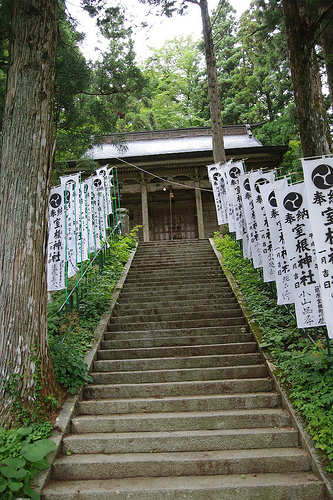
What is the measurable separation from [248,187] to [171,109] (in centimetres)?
2084

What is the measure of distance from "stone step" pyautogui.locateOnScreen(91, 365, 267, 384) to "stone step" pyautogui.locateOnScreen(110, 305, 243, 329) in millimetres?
1660

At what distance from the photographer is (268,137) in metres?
20.3


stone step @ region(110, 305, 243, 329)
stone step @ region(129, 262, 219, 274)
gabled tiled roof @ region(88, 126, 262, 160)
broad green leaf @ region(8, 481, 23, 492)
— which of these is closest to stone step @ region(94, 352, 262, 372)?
stone step @ region(110, 305, 243, 329)

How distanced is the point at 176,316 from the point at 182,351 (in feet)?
3.89

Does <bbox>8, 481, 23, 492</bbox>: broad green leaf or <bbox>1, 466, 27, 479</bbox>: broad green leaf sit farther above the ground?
<bbox>1, 466, 27, 479</bbox>: broad green leaf

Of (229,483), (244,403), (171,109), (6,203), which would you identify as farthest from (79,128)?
(171,109)

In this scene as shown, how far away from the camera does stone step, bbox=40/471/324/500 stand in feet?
11.1

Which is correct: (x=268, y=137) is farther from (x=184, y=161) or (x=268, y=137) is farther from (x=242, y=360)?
(x=242, y=360)

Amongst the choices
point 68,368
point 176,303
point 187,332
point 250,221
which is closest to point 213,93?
point 250,221

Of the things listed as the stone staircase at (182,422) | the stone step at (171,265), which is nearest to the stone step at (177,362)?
the stone staircase at (182,422)

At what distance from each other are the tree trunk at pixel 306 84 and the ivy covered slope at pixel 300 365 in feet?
8.79

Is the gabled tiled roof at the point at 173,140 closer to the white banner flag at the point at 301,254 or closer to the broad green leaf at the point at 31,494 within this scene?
the white banner flag at the point at 301,254

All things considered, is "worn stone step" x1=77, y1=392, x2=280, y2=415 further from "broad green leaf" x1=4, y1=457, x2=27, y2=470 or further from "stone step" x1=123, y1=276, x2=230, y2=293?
"stone step" x1=123, y1=276, x2=230, y2=293

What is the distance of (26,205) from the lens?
14.2 ft
